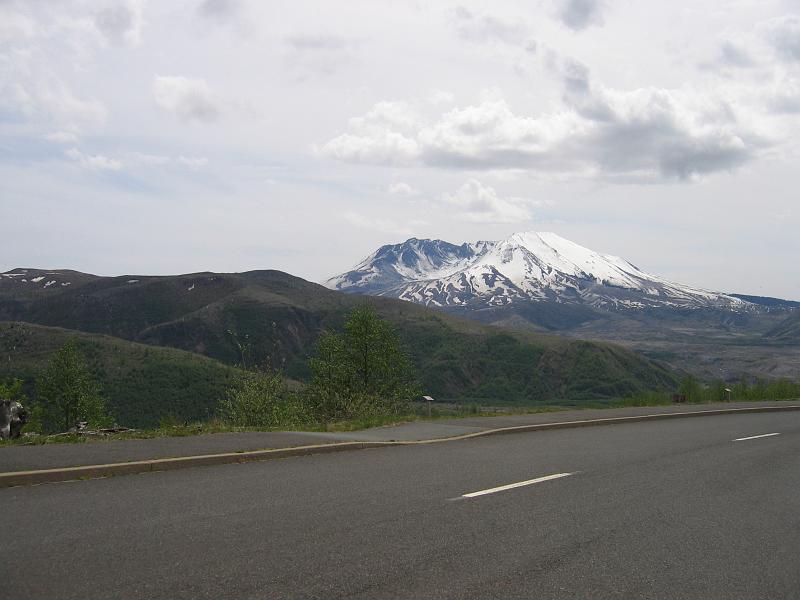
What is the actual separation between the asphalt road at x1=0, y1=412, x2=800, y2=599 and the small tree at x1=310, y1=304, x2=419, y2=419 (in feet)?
96.1

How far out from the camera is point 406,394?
41.5 meters

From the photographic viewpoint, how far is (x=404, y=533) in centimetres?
746

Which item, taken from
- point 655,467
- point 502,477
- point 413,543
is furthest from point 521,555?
point 655,467

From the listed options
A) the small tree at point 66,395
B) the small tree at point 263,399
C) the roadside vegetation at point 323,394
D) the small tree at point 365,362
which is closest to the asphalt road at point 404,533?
the roadside vegetation at point 323,394

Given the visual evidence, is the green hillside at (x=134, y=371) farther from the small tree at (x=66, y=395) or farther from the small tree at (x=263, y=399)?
the small tree at (x=263, y=399)

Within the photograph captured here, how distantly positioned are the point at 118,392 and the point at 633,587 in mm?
124783

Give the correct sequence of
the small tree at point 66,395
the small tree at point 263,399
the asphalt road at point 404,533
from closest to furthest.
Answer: the asphalt road at point 404,533
the small tree at point 263,399
the small tree at point 66,395

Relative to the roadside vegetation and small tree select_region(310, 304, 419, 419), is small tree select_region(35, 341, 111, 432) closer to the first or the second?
the roadside vegetation

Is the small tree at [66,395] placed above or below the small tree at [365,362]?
below

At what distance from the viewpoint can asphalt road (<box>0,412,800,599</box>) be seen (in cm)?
596

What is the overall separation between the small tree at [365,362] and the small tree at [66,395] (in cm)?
3133

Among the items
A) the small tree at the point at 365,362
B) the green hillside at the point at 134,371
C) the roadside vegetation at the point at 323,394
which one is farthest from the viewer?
the green hillside at the point at 134,371

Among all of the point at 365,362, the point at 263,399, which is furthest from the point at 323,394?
the point at 365,362

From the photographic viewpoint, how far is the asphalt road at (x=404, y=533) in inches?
235
